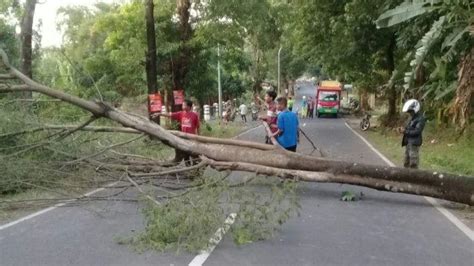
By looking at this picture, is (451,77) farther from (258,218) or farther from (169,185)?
(258,218)

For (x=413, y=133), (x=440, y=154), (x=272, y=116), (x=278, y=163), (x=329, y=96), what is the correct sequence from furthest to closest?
(x=329, y=96) < (x=440, y=154) < (x=272, y=116) < (x=413, y=133) < (x=278, y=163)

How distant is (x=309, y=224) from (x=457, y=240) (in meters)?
1.91

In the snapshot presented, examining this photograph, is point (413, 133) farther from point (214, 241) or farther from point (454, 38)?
point (214, 241)

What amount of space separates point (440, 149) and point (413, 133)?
7.60m

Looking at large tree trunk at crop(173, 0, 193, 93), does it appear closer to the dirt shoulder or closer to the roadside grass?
the dirt shoulder

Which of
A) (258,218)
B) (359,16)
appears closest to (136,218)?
(258,218)

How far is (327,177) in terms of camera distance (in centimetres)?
906

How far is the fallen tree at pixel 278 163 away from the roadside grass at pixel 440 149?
154 inches

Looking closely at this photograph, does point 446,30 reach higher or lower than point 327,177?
higher

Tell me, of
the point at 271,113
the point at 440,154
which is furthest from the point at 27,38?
the point at 440,154

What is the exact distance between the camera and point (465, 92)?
10828mm

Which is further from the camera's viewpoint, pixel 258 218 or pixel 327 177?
pixel 327 177

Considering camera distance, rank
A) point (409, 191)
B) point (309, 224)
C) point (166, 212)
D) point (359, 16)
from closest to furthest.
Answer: point (166, 212), point (309, 224), point (409, 191), point (359, 16)

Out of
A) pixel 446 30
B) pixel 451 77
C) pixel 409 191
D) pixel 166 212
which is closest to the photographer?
pixel 166 212
